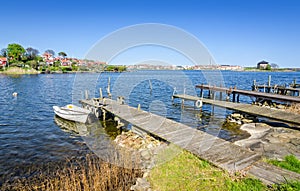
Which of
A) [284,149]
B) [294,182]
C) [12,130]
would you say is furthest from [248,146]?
[12,130]

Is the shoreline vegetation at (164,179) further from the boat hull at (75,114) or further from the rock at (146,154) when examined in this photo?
the boat hull at (75,114)

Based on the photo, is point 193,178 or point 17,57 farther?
point 17,57

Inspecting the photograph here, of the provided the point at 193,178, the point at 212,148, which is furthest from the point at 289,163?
the point at 193,178

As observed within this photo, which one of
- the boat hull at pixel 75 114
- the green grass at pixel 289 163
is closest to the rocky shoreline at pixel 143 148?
the green grass at pixel 289 163

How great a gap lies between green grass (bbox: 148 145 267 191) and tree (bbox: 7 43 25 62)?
124453 millimetres

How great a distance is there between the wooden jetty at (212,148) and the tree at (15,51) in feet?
385

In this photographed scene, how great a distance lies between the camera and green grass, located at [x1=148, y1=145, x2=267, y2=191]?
595 cm

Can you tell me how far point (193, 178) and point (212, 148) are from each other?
96.9 inches

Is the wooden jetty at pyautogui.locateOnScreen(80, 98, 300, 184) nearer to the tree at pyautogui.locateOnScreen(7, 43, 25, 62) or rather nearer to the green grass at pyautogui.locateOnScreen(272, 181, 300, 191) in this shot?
the green grass at pyautogui.locateOnScreen(272, 181, 300, 191)

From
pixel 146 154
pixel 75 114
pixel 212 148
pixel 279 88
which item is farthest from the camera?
pixel 279 88

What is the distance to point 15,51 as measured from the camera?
106 m

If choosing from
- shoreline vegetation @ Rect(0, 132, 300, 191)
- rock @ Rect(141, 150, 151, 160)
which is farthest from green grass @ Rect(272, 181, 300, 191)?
rock @ Rect(141, 150, 151, 160)

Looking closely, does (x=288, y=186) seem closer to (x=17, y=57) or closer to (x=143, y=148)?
(x=143, y=148)

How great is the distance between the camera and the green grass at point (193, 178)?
5953mm
